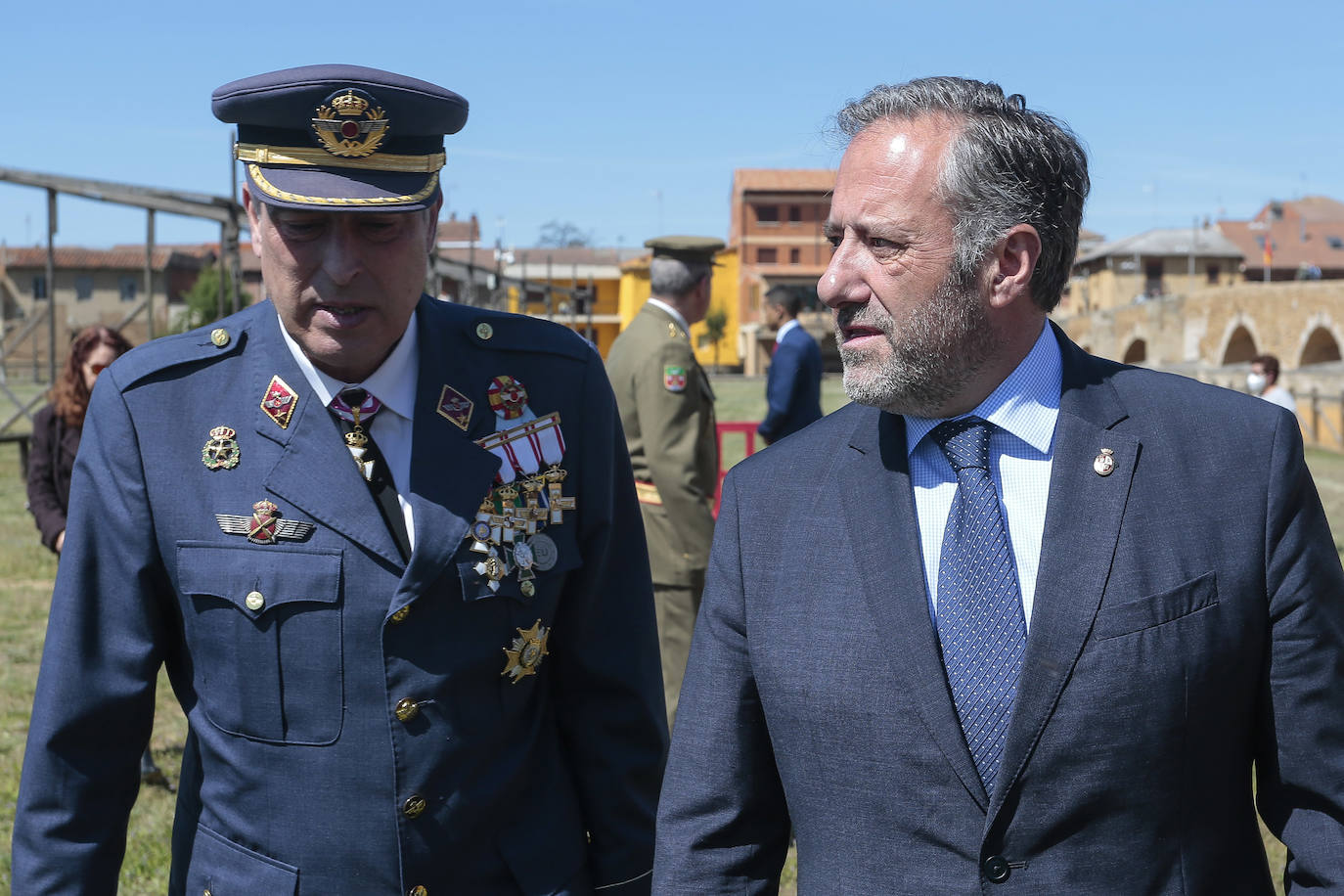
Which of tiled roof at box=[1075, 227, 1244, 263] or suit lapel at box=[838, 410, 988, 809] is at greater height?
tiled roof at box=[1075, 227, 1244, 263]

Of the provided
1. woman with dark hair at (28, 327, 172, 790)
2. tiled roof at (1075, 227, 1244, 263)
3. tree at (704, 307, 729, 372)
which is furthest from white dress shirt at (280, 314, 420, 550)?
tiled roof at (1075, 227, 1244, 263)

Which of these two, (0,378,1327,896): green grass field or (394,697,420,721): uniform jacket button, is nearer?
(394,697,420,721): uniform jacket button

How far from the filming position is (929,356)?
1.98 metres

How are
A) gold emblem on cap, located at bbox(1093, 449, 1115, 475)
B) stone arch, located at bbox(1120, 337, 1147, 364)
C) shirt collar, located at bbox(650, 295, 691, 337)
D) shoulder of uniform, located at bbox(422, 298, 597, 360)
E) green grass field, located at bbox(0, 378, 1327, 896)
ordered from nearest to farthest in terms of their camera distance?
gold emblem on cap, located at bbox(1093, 449, 1115, 475) < shoulder of uniform, located at bbox(422, 298, 597, 360) < green grass field, located at bbox(0, 378, 1327, 896) < shirt collar, located at bbox(650, 295, 691, 337) < stone arch, located at bbox(1120, 337, 1147, 364)

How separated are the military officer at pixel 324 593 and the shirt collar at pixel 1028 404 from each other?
0.81m

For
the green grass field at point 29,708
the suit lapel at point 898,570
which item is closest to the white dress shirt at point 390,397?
the suit lapel at point 898,570

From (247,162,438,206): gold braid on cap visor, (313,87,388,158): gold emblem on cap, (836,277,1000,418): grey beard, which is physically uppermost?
(313,87,388,158): gold emblem on cap

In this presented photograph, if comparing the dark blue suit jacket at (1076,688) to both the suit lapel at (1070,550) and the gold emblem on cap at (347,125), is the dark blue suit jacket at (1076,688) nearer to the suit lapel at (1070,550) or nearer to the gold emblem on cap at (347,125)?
the suit lapel at (1070,550)

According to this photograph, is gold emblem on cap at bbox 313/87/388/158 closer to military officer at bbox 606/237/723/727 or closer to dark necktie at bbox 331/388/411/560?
dark necktie at bbox 331/388/411/560

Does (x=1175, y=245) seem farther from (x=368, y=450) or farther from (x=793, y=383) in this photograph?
(x=368, y=450)

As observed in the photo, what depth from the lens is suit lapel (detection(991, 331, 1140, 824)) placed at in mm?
1789

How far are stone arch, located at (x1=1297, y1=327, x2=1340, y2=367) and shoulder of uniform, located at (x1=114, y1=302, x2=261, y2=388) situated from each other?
48655mm

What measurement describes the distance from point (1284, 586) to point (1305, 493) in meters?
0.17

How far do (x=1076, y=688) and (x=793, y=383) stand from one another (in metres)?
7.11
